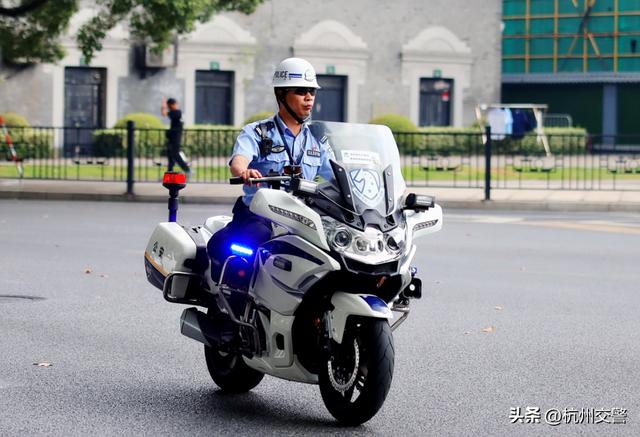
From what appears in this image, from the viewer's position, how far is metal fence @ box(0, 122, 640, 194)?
2728 centimetres

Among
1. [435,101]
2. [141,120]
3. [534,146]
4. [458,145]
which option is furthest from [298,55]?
[458,145]

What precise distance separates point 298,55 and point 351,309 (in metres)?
38.3

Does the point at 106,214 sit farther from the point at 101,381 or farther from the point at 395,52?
→ the point at 395,52

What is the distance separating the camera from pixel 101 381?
8023 mm

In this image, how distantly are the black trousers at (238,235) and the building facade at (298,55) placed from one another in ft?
106

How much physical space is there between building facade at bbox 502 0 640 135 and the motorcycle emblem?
50278mm

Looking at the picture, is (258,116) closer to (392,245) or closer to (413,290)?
(413,290)

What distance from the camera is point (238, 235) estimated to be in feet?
23.5

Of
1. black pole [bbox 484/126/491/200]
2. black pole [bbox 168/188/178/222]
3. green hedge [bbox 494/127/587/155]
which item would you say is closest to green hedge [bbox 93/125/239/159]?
green hedge [bbox 494/127/587/155]

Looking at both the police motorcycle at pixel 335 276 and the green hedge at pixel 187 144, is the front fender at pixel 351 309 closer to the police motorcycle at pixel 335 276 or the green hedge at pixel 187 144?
the police motorcycle at pixel 335 276

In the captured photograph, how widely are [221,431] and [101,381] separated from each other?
1458mm

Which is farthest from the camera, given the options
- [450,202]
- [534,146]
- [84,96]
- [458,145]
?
[84,96]

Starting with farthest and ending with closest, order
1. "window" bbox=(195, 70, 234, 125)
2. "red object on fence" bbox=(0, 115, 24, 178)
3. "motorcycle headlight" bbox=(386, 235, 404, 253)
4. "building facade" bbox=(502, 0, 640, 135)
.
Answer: "building facade" bbox=(502, 0, 640, 135) → "window" bbox=(195, 70, 234, 125) → "red object on fence" bbox=(0, 115, 24, 178) → "motorcycle headlight" bbox=(386, 235, 404, 253)

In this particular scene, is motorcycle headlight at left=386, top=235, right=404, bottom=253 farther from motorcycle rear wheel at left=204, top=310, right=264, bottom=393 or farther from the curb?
the curb
